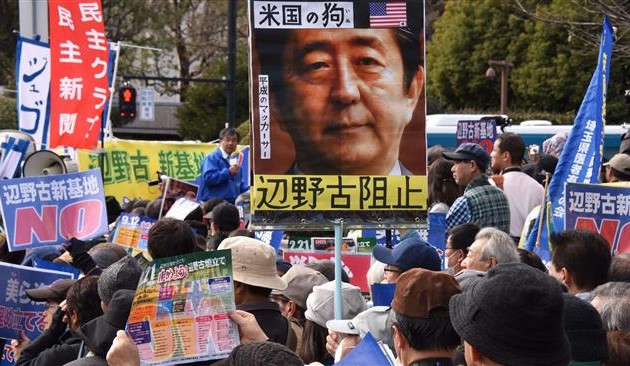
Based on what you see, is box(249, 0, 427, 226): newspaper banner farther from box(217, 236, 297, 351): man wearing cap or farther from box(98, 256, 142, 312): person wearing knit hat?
box(98, 256, 142, 312): person wearing knit hat

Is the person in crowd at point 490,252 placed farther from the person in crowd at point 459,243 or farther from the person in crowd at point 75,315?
the person in crowd at point 75,315

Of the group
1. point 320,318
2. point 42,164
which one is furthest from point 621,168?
point 42,164

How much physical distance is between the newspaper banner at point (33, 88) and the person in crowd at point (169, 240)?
8762mm

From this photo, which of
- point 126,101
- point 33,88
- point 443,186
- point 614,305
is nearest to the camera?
point 614,305

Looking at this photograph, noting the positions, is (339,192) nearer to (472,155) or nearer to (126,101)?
(472,155)

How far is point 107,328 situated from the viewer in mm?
4477

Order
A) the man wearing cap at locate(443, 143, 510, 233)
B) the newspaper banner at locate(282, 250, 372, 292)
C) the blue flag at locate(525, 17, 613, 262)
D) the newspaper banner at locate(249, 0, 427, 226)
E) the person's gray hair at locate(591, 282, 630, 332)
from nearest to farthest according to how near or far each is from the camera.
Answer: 1. the person's gray hair at locate(591, 282, 630, 332)
2. the newspaper banner at locate(249, 0, 427, 226)
3. the newspaper banner at locate(282, 250, 372, 292)
4. the man wearing cap at locate(443, 143, 510, 233)
5. the blue flag at locate(525, 17, 613, 262)

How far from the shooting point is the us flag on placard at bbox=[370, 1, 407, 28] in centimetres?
554

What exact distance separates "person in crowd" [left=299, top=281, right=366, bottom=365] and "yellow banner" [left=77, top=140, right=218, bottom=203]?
1174 centimetres

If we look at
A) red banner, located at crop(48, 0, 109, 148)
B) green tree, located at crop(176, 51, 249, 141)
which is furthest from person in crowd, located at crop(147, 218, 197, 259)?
green tree, located at crop(176, 51, 249, 141)

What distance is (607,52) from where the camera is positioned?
8242mm

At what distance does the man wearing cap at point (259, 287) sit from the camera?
5055mm

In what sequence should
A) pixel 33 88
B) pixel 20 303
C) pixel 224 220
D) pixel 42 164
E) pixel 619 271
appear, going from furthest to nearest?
pixel 33 88
pixel 42 164
pixel 224 220
pixel 20 303
pixel 619 271

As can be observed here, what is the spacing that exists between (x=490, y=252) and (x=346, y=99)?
118 centimetres
